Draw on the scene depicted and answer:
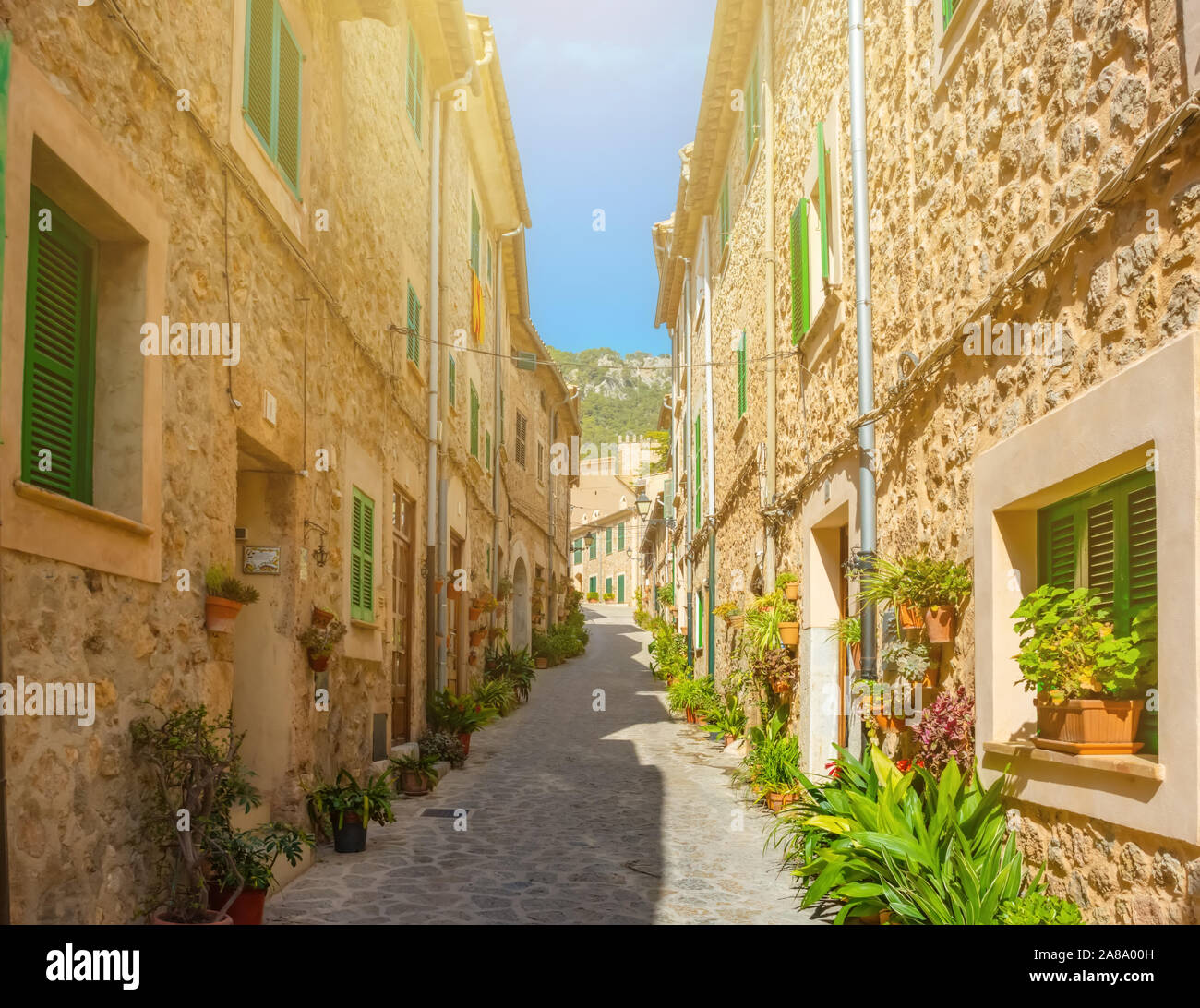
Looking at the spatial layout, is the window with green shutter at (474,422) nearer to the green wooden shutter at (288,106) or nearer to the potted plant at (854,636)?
the green wooden shutter at (288,106)

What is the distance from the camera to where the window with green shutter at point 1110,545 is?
3836 millimetres

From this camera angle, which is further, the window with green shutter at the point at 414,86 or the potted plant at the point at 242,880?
the window with green shutter at the point at 414,86

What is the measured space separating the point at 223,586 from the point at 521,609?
775 inches

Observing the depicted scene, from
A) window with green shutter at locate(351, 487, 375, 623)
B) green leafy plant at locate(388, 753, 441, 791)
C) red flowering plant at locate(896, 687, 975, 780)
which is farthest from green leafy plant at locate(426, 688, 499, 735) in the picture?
red flowering plant at locate(896, 687, 975, 780)

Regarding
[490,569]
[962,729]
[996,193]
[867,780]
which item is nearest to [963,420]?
[996,193]

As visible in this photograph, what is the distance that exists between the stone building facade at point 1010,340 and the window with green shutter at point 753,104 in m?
1.73

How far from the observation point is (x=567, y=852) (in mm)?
7254

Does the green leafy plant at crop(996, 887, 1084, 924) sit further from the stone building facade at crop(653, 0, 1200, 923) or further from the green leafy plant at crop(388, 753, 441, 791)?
the green leafy plant at crop(388, 753, 441, 791)

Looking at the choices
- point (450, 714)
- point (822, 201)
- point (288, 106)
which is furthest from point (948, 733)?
point (450, 714)

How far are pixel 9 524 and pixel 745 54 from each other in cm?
1108

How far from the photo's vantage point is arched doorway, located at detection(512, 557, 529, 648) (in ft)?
80.6

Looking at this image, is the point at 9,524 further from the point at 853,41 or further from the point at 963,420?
the point at 853,41

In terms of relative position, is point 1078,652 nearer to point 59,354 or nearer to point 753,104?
point 59,354

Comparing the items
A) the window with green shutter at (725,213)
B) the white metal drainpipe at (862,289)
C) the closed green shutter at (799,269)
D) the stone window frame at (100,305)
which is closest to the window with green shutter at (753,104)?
the window with green shutter at (725,213)
